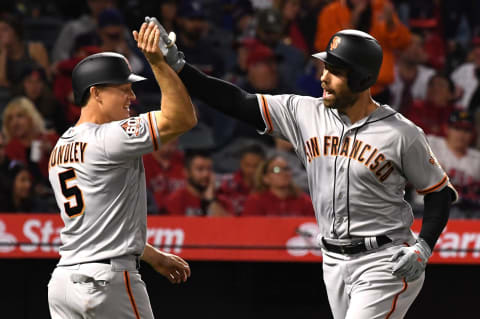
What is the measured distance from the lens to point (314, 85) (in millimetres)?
7418

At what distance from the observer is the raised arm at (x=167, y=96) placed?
3273 mm

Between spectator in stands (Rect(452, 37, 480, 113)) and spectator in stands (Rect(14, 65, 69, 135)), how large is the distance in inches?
142

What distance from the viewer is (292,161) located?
266 inches

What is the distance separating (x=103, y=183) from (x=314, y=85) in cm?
436

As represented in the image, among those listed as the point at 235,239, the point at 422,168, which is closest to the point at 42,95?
the point at 235,239

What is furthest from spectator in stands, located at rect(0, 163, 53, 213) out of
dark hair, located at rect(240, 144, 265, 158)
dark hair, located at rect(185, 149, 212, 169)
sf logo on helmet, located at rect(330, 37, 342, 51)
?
sf logo on helmet, located at rect(330, 37, 342, 51)

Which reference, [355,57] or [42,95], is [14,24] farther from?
[355,57]

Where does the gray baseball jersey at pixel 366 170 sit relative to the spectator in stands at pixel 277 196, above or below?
above

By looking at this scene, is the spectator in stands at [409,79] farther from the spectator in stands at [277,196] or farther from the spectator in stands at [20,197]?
the spectator in stands at [20,197]

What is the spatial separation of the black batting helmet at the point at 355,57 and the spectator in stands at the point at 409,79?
12.9 feet

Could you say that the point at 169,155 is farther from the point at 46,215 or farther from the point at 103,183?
the point at 103,183

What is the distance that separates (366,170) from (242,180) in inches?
115

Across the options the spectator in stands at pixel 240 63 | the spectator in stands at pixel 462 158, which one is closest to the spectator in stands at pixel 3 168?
the spectator in stands at pixel 240 63

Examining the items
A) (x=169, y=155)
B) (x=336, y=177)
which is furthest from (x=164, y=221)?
(x=336, y=177)
